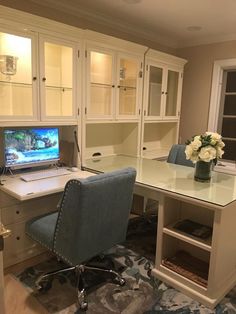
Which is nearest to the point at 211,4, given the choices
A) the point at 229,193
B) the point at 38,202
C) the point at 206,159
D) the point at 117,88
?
the point at 117,88

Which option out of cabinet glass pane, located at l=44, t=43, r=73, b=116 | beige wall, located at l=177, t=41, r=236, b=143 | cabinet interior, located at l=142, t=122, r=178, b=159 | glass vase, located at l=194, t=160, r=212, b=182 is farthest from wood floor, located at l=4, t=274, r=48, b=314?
beige wall, located at l=177, t=41, r=236, b=143

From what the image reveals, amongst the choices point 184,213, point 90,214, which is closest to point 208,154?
point 184,213

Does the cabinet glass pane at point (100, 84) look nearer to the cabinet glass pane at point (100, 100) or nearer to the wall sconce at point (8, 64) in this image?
the cabinet glass pane at point (100, 100)

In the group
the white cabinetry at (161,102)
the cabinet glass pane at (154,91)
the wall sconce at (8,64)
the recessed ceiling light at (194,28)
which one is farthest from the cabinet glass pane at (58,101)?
the recessed ceiling light at (194,28)

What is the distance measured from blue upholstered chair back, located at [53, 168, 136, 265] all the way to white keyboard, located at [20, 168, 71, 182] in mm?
632

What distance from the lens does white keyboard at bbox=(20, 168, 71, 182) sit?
219 centimetres

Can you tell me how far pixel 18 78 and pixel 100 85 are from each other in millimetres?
874

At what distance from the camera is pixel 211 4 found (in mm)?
2482

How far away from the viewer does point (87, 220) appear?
1637 millimetres

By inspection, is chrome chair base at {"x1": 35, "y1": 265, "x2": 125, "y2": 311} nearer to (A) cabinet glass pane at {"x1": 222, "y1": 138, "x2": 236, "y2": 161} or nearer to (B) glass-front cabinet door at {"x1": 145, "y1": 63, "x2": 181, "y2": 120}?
(B) glass-front cabinet door at {"x1": 145, "y1": 63, "x2": 181, "y2": 120}

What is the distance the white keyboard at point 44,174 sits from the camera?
219 centimetres

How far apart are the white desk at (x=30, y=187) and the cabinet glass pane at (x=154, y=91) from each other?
5.31 feet

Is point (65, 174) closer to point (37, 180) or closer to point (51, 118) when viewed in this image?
point (37, 180)

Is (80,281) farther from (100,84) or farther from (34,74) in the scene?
(100,84)
